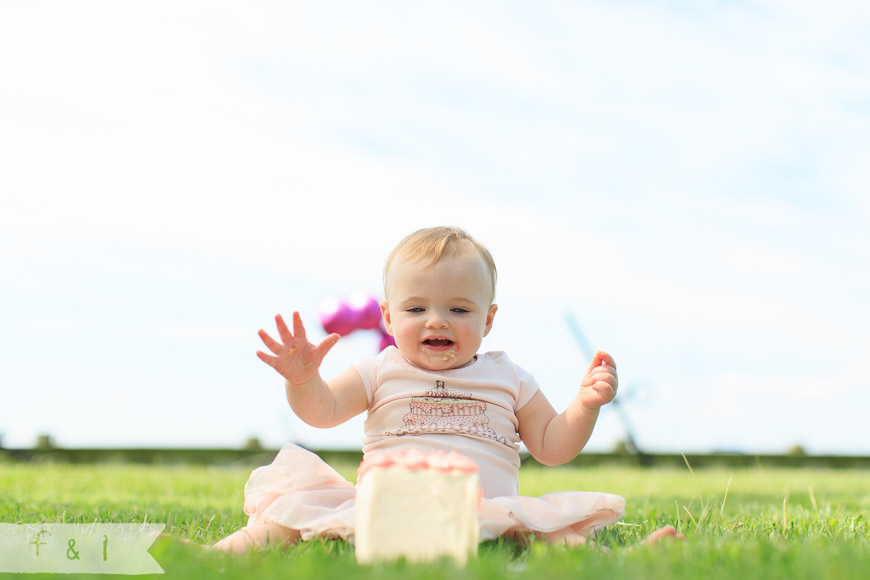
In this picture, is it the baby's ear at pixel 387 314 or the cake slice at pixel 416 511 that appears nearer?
the cake slice at pixel 416 511

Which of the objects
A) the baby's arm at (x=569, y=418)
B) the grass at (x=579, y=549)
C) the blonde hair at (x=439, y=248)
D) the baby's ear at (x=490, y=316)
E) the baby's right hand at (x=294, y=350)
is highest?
the blonde hair at (x=439, y=248)

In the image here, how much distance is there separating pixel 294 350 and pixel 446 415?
55 centimetres

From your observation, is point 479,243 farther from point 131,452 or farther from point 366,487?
point 131,452

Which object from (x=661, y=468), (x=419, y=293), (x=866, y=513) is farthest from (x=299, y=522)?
(x=661, y=468)

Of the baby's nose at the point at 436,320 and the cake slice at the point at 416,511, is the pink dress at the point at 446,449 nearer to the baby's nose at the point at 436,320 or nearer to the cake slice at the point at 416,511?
the baby's nose at the point at 436,320

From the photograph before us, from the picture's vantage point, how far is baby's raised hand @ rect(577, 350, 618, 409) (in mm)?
2650

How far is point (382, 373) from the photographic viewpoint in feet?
9.41

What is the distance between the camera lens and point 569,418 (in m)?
2.80

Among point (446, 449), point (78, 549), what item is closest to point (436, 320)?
point (446, 449)

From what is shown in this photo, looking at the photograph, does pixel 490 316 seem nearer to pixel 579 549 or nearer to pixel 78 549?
pixel 579 549

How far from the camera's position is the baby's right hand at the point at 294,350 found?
2.53 metres

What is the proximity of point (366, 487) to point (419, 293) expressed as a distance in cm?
87

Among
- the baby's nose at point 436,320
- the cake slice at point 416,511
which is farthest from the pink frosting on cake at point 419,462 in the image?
the baby's nose at point 436,320

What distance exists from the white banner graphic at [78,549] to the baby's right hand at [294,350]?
58 cm
